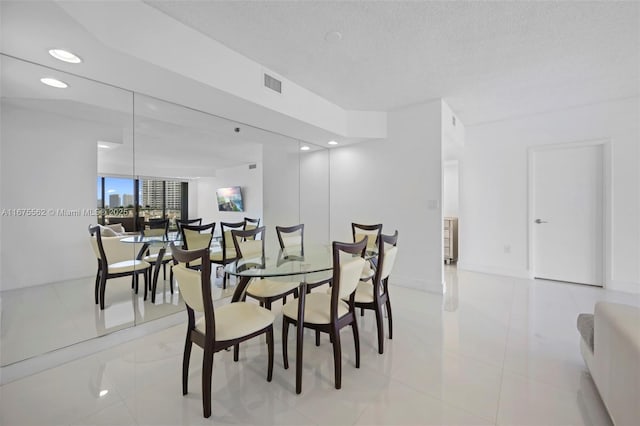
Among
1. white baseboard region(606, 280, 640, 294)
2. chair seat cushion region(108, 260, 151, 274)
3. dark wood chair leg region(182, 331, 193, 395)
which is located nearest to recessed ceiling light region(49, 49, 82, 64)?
chair seat cushion region(108, 260, 151, 274)

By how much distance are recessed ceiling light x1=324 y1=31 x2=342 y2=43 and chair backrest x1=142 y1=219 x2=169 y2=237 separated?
2.52m

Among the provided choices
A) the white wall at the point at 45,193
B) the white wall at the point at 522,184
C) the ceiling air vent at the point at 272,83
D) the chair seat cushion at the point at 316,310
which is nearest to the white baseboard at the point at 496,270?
the white wall at the point at 522,184

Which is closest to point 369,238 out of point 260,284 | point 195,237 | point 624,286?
point 260,284

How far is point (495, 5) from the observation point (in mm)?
1976

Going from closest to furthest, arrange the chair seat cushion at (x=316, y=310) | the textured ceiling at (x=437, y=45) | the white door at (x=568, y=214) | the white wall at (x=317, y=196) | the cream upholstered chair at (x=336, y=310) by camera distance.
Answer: the cream upholstered chair at (x=336, y=310) < the chair seat cushion at (x=316, y=310) < the textured ceiling at (x=437, y=45) < the white door at (x=568, y=214) < the white wall at (x=317, y=196)

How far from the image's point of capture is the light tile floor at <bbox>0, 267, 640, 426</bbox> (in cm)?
158

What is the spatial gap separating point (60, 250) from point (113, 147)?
1009 millimetres

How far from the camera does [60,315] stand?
2266mm

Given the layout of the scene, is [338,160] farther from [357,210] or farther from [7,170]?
[7,170]

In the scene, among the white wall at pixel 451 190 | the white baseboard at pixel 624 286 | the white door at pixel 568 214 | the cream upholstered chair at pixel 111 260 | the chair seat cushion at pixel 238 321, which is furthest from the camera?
the white wall at pixel 451 190

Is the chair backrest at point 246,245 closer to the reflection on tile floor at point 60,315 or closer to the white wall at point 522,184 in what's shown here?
the reflection on tile floor at point 60,315

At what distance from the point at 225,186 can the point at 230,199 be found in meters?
0.19

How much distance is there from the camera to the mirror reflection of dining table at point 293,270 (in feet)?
6.10

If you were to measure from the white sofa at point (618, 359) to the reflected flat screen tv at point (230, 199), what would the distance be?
361 centimetres
